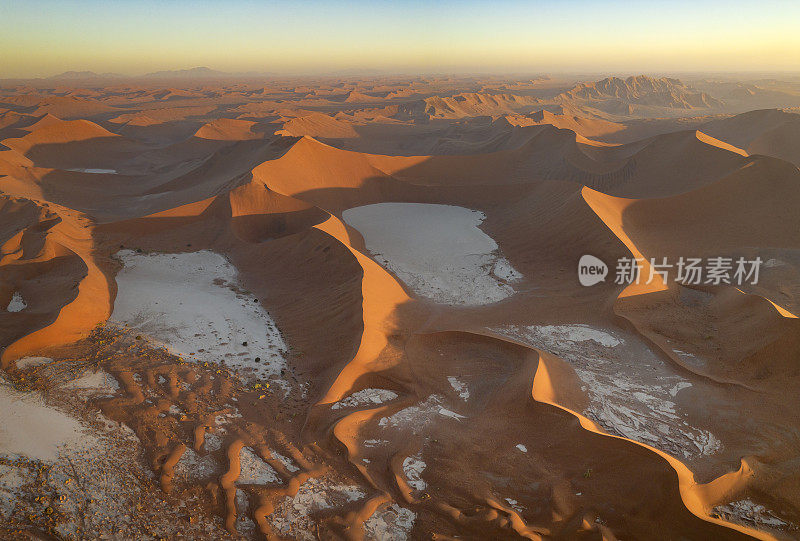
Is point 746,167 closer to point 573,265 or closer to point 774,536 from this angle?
point 573,265

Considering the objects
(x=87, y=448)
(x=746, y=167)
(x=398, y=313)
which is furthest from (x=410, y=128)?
(x=87, y=448)

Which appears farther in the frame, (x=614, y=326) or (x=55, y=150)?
(x=55, y=150)

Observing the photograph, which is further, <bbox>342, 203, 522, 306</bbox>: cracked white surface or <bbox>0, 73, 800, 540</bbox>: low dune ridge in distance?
<bbox>342, 203, 522, 306</bbox>: cracked white surface

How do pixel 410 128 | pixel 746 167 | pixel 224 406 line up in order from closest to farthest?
pixel 224 406
pixel 746 167
pixel 410 128

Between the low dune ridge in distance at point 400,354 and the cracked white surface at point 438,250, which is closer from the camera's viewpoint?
the low dune ridge in distance at point 400,354

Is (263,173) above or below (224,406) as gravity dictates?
above

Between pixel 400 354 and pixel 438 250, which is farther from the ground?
pixel 438 250

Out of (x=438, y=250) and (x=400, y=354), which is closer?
(x=400, y=354)

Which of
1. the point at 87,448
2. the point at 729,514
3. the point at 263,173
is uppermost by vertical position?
the point at 263,173
